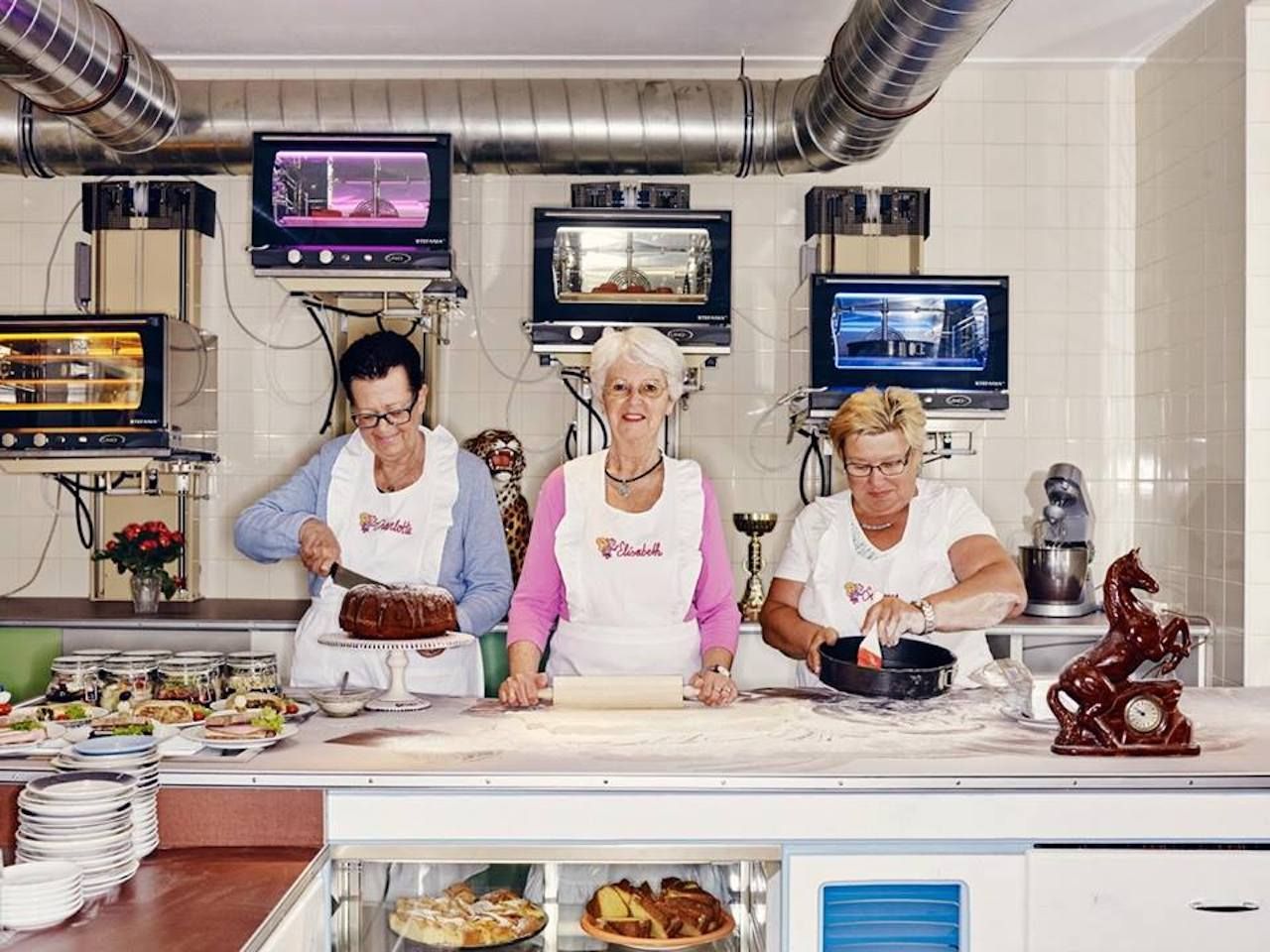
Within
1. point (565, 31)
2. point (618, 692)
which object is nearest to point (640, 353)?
point (618, 692)

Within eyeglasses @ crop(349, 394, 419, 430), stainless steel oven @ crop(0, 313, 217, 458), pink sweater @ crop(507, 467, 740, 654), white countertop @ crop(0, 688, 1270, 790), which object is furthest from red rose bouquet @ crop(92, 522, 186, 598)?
white countertop @ crop(0, 688, 1270, 790)

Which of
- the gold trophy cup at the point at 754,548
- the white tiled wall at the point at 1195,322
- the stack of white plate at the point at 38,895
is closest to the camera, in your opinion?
the stack of white plate at the point at 38,895

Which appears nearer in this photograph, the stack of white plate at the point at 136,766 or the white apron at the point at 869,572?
the stack of white plate at the point at 136,766

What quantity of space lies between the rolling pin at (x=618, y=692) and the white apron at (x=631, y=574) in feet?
1.82

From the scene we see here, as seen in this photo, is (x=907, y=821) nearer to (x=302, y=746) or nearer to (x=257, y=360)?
(x=302, y=746)

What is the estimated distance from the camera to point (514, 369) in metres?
5.30

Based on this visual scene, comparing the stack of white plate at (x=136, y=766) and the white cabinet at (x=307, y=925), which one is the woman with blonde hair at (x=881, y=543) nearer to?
the white cabinet at (x=307, y=925)

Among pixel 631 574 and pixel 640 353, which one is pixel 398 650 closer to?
pixel 631 574

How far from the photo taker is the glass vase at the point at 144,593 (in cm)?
478

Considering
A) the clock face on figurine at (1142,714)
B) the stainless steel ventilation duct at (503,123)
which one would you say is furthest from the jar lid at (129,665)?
the clock face on figurine at (1142,714)

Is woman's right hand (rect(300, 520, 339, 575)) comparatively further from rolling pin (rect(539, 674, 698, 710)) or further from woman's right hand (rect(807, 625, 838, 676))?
woman's right hand (rect(807, 625, 838, 676))

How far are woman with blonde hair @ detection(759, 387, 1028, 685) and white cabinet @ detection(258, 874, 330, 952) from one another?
1.40 m

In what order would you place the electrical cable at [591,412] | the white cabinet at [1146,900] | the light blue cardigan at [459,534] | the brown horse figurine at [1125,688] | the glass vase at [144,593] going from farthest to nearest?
the electrical cable at [591,412] < the glass vase at [144,593] < the light blue cardigan at [459,534] < the brown horse figurine at [1125,688] < the white cabinet at [1146,900]

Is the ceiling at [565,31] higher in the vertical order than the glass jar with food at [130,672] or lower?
higher
